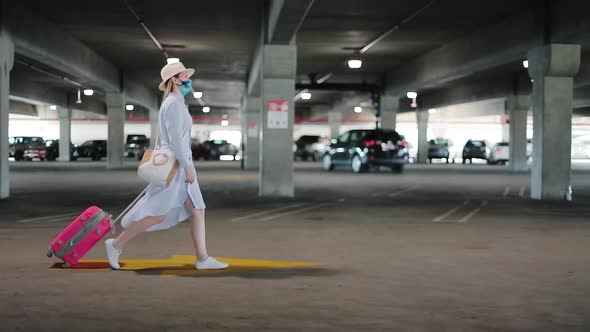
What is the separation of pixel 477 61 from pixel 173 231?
45.7ft

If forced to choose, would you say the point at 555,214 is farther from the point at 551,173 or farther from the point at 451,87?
the point at 451,87

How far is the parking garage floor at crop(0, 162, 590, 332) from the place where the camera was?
5812mm

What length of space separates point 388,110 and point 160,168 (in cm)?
3041

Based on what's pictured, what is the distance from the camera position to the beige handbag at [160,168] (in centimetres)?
758

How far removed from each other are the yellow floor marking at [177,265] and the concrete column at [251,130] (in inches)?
1165

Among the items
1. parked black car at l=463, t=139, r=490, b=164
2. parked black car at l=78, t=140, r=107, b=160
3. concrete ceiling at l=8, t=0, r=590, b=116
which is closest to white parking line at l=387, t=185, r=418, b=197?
concrete ceiling at l=8, t=0, r=590, b=116

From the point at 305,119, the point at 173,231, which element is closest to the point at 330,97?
the point at 305,119

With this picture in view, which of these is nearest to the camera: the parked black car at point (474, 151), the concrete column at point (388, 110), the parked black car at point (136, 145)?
the concrete column at point (388, 110)

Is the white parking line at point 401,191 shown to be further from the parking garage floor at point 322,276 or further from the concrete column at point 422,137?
the concrete column at point 422,137

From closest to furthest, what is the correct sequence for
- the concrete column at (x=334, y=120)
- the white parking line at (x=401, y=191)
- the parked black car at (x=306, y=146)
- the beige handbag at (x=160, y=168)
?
the beige handbag at (x=160, y=168) → the white parking line at (x=401, y=191) → the concrete column at (x=334, y=120) → the parked black car at (x=306, y=146)

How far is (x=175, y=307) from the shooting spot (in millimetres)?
6184

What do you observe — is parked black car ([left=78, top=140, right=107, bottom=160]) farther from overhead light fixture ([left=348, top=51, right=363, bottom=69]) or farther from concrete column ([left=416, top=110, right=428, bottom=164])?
overhead light fixture ([left=348, top=51, right=363, bottom=69])

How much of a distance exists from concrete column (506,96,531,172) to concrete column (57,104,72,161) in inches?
1149

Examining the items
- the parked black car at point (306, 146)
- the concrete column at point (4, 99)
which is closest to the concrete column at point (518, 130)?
the parked black car at point (306, 146)
